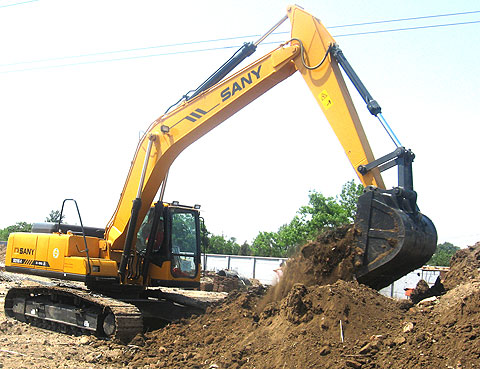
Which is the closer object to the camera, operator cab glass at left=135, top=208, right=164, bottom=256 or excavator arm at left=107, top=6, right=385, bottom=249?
excavator arm at left=107, top=6, right=385, bottom=249

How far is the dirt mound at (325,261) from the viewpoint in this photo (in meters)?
7.16

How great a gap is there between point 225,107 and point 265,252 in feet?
111

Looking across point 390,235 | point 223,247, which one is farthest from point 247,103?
point 223,247

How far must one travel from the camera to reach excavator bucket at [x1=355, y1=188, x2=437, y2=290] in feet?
21.8

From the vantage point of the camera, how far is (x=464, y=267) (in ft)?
26.3

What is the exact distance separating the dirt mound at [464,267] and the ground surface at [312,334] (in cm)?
2

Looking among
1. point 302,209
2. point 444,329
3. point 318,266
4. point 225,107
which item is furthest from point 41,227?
point 302,209

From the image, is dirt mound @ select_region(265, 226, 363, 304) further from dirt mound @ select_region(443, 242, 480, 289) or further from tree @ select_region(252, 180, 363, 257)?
tree @ select_region(252, 180, 363, 257)

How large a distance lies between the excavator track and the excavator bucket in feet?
12.4

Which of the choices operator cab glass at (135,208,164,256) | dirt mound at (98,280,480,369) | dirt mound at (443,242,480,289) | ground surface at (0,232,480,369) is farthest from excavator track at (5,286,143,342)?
dirt mound at (443,242,480,289)

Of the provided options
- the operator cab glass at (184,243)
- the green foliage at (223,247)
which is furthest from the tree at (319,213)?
the operator cab glass at (184,243)

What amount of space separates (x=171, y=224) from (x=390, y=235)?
181 inches

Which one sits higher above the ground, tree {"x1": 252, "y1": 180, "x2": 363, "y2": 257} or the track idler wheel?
tree {"x1": 252, "y1": 180, "x2": 363, "y2": 257}

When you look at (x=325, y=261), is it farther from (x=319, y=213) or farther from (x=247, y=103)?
(x=319, y=213)
